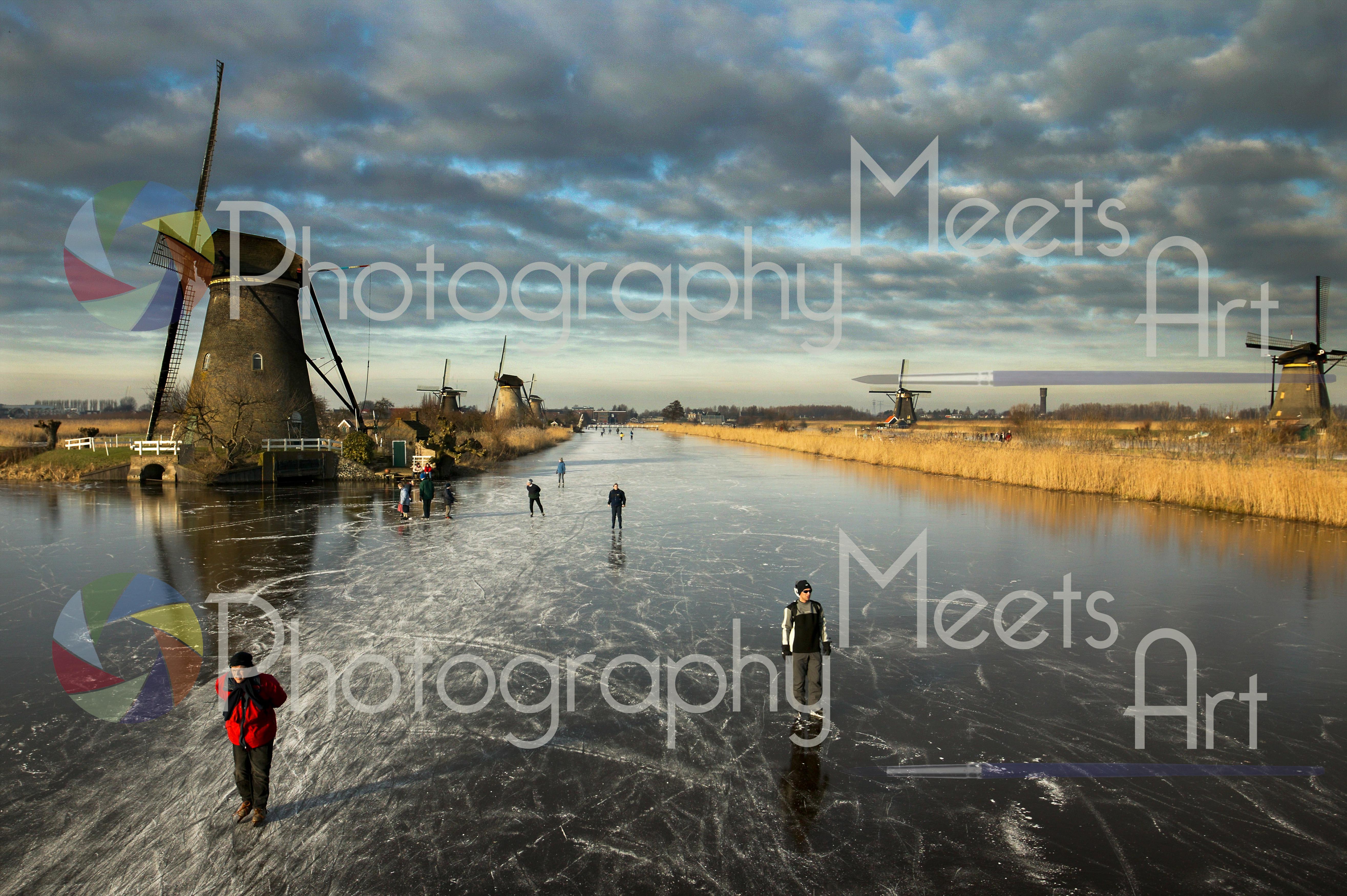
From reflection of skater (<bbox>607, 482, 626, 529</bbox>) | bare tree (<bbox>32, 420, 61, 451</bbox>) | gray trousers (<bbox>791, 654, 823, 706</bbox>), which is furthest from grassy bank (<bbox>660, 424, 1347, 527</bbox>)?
bare tree (<bbox>32, 420, 61, 451</bbox>)

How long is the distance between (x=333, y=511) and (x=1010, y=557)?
16883 mm

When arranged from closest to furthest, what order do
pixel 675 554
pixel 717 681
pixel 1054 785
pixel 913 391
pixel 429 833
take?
pixel 429 833 → pixel 1054 785 → pixel 717 681 → pixel 675 554 → pixel 913 391

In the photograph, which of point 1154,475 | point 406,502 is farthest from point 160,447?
point 1154,475

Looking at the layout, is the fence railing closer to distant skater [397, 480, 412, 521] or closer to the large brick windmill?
the large brick windmill

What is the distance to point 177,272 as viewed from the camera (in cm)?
2550

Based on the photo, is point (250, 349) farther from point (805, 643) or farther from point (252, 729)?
point (805, 643)

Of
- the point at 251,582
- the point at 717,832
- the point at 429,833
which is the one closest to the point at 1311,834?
the point at 717,832

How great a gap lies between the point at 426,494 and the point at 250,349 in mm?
14350

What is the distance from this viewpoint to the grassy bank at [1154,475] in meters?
16.8

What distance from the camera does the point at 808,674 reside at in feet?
18.4

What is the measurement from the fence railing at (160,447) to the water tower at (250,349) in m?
1.39

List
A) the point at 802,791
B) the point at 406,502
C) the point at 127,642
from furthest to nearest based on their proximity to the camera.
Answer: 1. the point at 406,502
2. the point at 127,642
3. the point at 802,791

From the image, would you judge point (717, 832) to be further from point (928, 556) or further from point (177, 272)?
point (177, 272)

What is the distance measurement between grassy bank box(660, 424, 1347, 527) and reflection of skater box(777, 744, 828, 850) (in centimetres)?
1893
